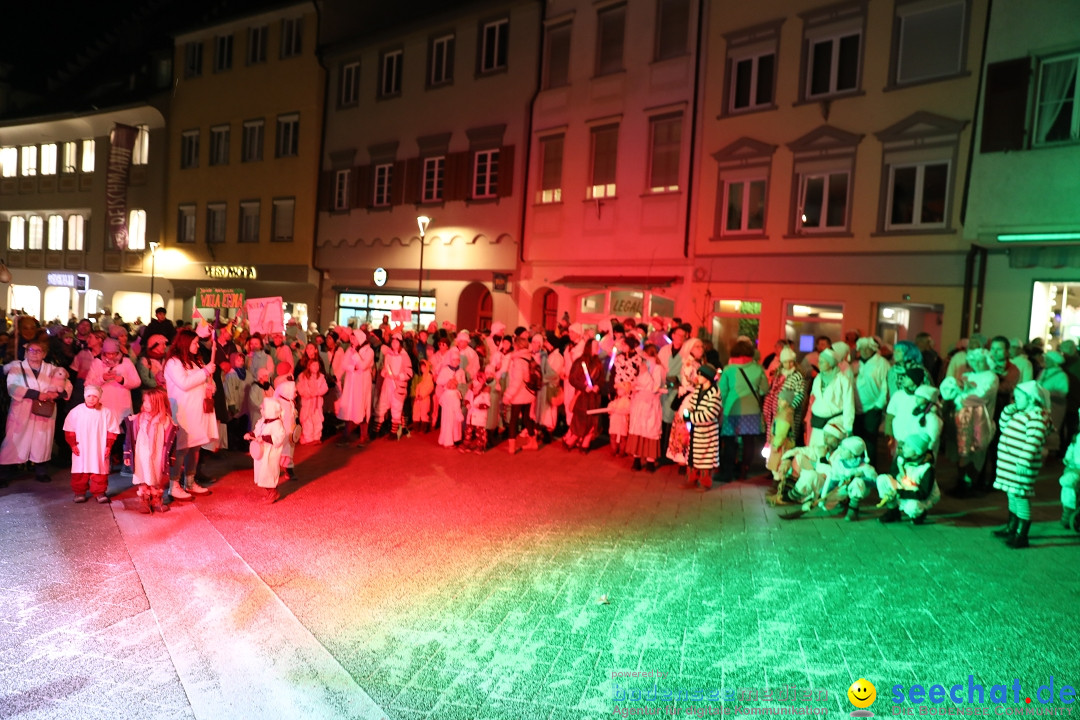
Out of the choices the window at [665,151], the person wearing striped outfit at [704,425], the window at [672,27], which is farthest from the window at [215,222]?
the person wearing striped outfit at [704,425]

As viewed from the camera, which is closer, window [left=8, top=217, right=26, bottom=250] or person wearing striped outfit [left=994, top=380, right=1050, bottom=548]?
person wearing striped outfit [left=994, top=380, right=1050, bottom=548]

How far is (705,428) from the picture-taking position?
940 cm

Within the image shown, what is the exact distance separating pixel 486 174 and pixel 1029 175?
14363 millimetres

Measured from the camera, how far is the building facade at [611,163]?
62.4ft

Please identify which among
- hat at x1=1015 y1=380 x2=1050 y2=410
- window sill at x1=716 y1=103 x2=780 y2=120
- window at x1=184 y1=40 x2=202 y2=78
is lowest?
hat at x1=1015 y1=380 x2=1050 y2=410

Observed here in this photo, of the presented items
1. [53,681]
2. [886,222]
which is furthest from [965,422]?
[53,681]

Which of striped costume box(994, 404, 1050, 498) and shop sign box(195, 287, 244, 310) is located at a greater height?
shop sign box(195, 287, 244, 310)

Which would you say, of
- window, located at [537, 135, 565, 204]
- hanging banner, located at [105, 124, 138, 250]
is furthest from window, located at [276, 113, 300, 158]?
window, located at [537, 135, 565, 204]

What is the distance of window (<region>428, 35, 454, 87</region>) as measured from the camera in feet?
78.7

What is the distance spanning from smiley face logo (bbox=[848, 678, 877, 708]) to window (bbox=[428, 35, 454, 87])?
22.9 metres

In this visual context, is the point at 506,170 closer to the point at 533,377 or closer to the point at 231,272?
the point at 533,377

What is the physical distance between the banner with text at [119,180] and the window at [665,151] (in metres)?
26.3

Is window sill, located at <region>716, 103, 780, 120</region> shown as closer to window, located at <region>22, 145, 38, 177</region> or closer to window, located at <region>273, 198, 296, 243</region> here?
window, located at <region>273, 198, 296, 243</region>

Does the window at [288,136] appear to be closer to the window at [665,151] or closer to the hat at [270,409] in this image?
the window at [665,151]
